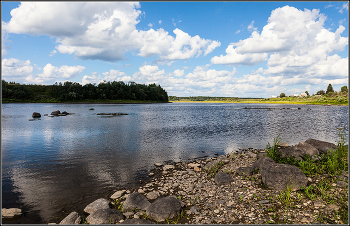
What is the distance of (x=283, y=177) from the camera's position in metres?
10.4

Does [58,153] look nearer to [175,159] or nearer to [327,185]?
[175,159]

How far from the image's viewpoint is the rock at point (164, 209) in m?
8.78

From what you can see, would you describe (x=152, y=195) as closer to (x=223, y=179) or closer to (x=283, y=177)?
(x=223, y=179)

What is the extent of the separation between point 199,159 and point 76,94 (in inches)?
7647

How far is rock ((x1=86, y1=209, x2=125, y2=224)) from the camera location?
28.1ft

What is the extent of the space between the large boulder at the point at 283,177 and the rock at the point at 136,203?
687 cm

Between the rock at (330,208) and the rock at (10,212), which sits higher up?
the rock at (330,208)

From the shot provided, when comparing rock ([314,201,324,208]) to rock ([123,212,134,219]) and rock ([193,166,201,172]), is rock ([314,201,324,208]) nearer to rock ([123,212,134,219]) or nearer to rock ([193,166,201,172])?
rock ([193,166,201,172])

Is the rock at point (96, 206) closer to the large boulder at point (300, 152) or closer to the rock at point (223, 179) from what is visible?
the rock at point (223, 179)

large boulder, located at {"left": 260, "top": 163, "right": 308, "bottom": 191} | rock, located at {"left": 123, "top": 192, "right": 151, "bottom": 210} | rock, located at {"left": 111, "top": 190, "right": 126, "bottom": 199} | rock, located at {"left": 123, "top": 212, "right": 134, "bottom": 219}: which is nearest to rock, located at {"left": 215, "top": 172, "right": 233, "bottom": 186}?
large boulder, located at {"left": 260, "top": 163, "right": 308, "bottom": 191}

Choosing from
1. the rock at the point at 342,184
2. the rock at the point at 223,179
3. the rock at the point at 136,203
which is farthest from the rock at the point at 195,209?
the rock at the point at 342,184

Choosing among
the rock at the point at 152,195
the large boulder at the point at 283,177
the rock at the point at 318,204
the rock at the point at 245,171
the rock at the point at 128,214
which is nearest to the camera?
the rock at the point at 318,204

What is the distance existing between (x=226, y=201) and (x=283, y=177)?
3525 mm

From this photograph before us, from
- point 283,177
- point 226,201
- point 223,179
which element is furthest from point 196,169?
point 283,177
